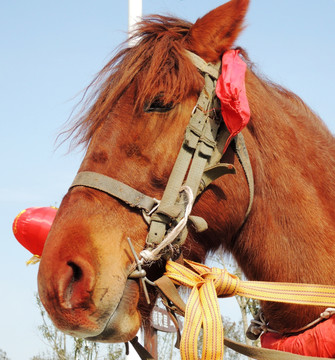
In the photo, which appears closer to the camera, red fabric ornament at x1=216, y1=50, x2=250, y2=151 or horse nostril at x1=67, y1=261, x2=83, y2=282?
horse nostril at x1=67, y1=261, x2=83, y2=282

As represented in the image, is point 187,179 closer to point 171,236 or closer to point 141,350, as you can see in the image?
point 171,236

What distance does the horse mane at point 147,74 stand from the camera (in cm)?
284

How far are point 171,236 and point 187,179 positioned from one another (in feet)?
1.01

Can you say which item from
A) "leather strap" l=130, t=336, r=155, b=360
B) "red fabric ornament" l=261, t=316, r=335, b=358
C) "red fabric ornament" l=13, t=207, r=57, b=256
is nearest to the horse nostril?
"leather strap" l=130, t=336, r=155, b=360

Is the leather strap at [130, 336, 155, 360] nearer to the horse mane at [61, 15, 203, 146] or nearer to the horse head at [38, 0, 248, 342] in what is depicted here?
the horse head at [38, 0, 248, 342]

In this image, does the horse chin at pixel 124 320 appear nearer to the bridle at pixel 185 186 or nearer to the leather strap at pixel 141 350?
the bridle at pixel 185 186

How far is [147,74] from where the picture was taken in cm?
287

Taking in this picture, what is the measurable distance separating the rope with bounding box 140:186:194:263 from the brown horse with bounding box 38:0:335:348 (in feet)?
0.21

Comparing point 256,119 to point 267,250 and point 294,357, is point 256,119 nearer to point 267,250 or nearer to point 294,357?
point 267,250

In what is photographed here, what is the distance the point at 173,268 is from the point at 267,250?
562mm

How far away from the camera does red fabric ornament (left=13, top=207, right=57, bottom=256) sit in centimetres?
562

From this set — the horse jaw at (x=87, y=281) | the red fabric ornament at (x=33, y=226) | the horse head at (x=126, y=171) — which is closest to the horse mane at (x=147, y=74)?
the horse head at (x=126, y=171)

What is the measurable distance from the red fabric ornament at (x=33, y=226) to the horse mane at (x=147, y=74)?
2583mm

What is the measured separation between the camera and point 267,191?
301 cm
